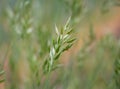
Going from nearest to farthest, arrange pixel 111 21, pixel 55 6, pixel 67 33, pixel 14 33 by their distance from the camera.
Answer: pixel 67 33, pixel 14 33, pixel 55 6, pixel 111 21

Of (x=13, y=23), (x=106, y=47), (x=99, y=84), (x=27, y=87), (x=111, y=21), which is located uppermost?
(x=13, y=23)

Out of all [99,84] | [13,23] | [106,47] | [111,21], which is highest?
[13,23]

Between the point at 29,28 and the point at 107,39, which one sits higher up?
the point at 29,28

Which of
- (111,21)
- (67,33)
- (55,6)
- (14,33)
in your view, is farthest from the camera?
(111,21)

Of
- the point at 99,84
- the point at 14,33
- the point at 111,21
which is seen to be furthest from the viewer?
the point at 111,21

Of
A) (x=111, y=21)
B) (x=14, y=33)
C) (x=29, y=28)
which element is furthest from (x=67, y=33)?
(x=111, y=21)

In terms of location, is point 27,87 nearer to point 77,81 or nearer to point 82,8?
point 77,81

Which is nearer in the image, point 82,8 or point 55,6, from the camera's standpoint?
point 82,8

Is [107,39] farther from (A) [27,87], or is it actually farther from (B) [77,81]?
(A) [27,87]

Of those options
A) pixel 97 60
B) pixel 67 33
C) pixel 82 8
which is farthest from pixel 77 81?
pixel 67 33
